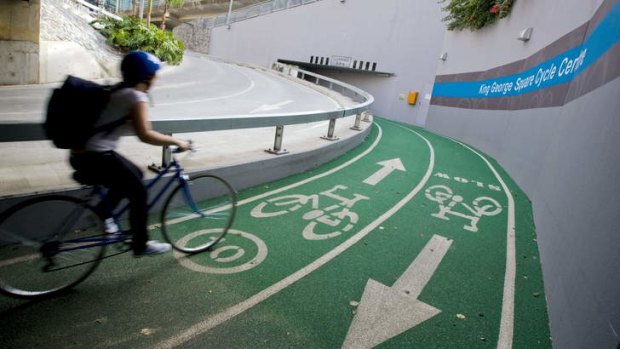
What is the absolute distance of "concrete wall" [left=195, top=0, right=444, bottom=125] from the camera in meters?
24.9

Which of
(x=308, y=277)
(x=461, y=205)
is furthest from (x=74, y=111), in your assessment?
(x=461, y=205)

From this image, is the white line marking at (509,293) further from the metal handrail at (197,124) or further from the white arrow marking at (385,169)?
the metal handrail at (197,124)

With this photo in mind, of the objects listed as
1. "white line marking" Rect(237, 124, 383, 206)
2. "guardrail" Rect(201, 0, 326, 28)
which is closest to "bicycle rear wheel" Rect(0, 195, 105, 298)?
"white line marking" Rect(237, 124, 383, 206)

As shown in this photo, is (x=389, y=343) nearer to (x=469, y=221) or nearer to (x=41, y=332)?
(x=41, y=332)

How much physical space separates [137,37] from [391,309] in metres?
22.6

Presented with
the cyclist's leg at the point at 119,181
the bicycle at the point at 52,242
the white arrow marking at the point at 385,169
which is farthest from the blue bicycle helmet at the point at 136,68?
the white arrow marking at the point at 385,169

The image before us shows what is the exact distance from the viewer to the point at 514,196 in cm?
884

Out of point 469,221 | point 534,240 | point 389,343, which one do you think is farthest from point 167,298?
point 534,240

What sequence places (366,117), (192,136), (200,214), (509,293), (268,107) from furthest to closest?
(366,117) < (268,107) < (192,136) < (509,293) < (200,214)

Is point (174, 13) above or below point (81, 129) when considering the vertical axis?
above

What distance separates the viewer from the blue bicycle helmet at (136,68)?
10.2 ft

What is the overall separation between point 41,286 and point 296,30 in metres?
35.1

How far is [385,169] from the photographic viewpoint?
31.3 feet

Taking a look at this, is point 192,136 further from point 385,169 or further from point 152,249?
point 152,249
